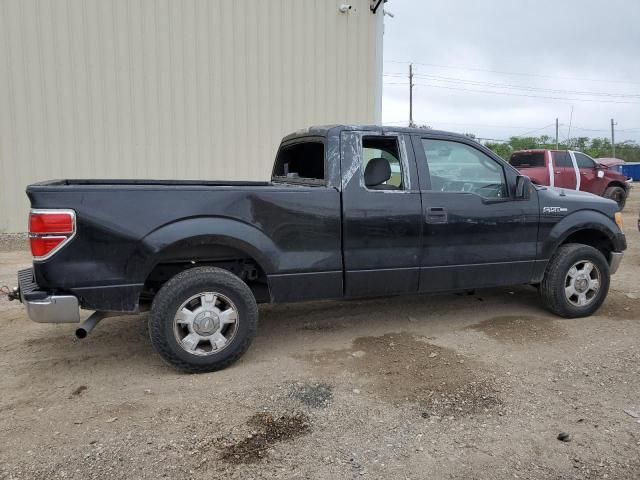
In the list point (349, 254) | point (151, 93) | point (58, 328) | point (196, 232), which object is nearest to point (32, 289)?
point (196, 232)

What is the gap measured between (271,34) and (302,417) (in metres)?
10.4

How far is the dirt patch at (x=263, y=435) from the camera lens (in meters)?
2.85

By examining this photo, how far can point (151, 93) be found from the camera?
1115 centimetres

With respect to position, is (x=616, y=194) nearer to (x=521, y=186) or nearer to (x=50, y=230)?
(x=521, y=186)

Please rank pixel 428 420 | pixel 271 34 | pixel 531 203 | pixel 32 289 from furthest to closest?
pixel 271 34 < pixel 531 203 < pixel 32 289 < pixel 428 420

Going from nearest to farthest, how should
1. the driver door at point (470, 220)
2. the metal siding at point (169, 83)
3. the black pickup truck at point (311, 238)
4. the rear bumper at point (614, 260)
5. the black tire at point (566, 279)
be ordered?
the black pickup truck at point (311, 238) < the driver door at point (470, 220) < the black tire at point (566, 279) < the rear bumper at point (614, 260) < the metal siding at point (169, 83)

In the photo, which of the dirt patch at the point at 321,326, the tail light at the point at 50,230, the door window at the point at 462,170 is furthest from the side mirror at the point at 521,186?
the tail light at the point at 50,230

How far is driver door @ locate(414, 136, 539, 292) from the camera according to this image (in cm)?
457

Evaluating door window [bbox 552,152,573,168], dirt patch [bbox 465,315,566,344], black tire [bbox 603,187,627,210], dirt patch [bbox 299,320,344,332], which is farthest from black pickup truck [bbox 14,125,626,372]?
black tire [bbox 603,187,627,210]

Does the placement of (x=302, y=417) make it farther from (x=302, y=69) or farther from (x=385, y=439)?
(x=302, y=69)

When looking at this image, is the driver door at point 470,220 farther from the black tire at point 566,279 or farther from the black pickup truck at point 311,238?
the black tire at point 566,279

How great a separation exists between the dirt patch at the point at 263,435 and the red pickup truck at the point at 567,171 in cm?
1225

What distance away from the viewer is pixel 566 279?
5168 millimetres

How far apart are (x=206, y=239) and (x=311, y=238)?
2.68ft
